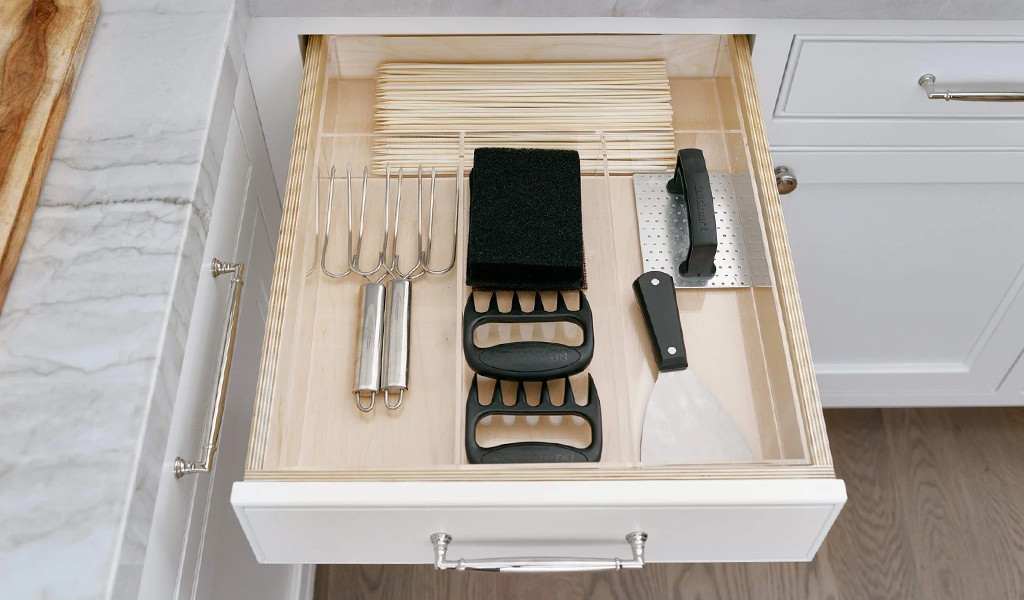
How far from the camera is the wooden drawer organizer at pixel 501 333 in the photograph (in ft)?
2.07

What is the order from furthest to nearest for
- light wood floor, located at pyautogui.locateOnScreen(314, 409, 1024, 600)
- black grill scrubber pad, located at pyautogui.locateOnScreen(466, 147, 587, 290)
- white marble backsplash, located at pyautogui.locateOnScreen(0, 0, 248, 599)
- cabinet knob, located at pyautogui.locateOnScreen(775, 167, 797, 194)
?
1. light wood floor, located at pyautogui.locateOnScreen(314, 409, 1024, 600)
2. cabinet knob, located at pyautogui.locateOnScreen(775, 167, 797, 194)
3. black grill scrubber pad, located at pyautogui.locateOnScreen(466, 147, 587, 290)
4. white marble backsplash, located at pyautogui.locateOnScreen(0, 0, 248, 599)

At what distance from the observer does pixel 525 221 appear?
29.7 inches

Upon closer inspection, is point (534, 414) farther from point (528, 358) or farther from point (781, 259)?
point (781, 259)

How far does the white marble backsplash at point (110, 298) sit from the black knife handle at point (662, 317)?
40cm

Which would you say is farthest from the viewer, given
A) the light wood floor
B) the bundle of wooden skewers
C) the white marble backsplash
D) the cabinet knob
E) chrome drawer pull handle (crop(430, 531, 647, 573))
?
the light wood floor

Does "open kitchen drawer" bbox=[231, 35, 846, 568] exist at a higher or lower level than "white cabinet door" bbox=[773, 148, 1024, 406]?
lower

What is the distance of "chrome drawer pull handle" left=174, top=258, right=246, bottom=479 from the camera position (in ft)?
2.18

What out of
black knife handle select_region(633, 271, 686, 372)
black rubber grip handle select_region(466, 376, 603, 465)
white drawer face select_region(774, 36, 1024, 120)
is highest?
white drawer face select_region(774, 36, 1024, 120)

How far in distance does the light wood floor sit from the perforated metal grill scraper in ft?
2.25

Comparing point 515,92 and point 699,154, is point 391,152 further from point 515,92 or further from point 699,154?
point 699,154

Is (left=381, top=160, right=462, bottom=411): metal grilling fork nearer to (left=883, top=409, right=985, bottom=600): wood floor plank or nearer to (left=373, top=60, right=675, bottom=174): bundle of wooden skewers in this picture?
(left=373, top=60, right=675, bottom=174): bundle of wooden skewers

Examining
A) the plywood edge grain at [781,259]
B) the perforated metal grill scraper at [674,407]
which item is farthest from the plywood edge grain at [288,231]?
the plywood edge grain at [781,259]

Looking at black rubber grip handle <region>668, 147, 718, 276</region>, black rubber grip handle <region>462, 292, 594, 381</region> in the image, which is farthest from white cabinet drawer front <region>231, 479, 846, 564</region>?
black rubber grip handle <region>668, 147, 718, 276</region>

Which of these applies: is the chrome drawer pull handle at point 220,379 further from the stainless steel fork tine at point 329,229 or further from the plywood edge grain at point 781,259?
the plywood edge grain at point 781,259
